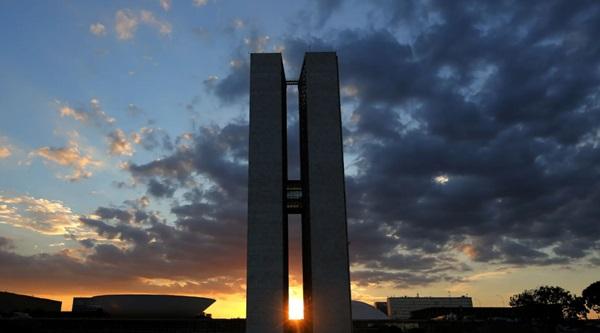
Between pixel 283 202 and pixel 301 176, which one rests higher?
pixel 301 176

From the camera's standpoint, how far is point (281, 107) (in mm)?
51219

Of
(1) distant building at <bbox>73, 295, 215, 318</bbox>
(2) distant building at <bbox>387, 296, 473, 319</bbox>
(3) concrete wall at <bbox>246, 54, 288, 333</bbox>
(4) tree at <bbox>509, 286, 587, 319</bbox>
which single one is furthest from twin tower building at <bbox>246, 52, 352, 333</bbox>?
(2) distant building at <bbox>387, 296, 473, 319</bbox>

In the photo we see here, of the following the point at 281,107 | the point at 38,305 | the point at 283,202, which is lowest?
the point at 38,305

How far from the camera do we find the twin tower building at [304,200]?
1732 inches

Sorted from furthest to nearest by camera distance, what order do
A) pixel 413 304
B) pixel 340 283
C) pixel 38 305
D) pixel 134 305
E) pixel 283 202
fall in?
pixel 413 304
pixel 38 305
pixel 134 305
pixel 283 202
pixel 340 283

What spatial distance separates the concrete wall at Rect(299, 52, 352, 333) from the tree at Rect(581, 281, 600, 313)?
33134mm

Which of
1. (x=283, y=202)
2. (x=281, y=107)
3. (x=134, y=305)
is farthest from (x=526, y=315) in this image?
(x=134, y=305)

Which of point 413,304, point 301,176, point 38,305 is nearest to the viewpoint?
point 301,176

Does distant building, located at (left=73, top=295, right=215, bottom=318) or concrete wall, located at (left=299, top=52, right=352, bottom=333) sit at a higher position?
concrete wall, located at (left=299, top=52, right=352, bottom=333)

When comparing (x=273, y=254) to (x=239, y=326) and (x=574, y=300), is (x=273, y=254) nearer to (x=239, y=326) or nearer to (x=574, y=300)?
(x=239, y=326)

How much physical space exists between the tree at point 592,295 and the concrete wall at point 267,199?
121ft

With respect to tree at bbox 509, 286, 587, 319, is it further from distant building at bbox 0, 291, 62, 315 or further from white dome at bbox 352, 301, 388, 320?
distant building at bbox 0, 291, 62, 315

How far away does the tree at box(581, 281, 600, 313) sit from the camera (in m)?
58.5

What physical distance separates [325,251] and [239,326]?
16.5 metres
